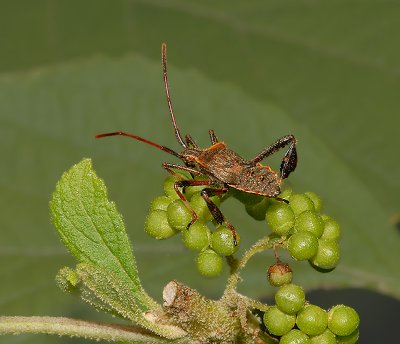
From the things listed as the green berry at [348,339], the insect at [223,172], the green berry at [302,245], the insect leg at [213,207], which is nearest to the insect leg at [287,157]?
the insect at [223,172]

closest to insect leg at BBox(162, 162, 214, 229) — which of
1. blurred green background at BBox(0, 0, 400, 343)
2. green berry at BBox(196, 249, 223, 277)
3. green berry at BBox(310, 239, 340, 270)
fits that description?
green berry at BBox(196, 249, 223, 277)

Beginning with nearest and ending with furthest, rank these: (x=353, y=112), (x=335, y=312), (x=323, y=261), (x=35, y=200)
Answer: (x=335, y=312), (x=323, y=261), (x=35, y=200), (x=353, y=112)

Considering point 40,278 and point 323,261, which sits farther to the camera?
point 40,278

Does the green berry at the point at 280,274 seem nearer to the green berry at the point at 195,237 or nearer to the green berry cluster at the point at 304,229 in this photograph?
the green berry cluster at the point at 304,229

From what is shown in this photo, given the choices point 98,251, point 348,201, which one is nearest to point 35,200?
point 348,201

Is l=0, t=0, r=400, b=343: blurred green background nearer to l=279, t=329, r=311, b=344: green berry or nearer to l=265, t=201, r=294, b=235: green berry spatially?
l=265, t=201, r=294, b=235: green berry

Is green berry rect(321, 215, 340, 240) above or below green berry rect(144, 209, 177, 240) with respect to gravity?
below

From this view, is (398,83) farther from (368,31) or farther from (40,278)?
(40,278)
